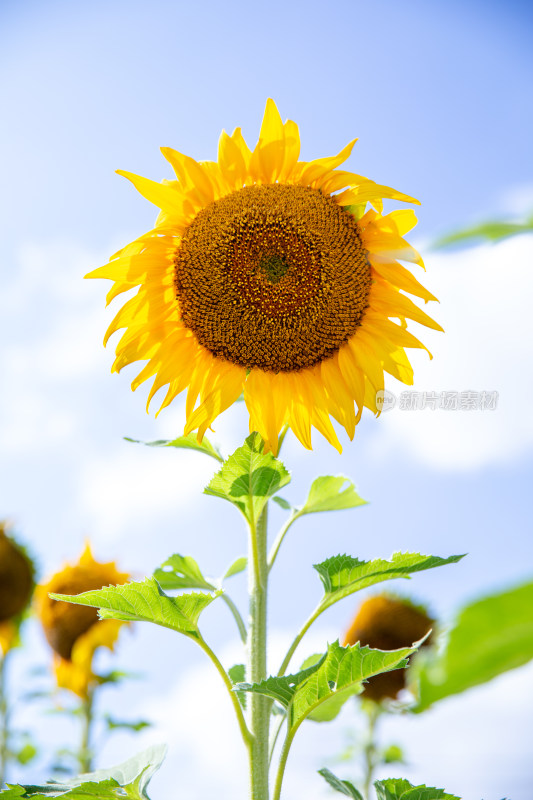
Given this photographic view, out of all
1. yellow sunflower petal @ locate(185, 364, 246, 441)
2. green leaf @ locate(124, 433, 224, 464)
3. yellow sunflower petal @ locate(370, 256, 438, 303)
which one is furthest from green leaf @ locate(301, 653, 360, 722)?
yellow sunflower petal @ locate(370, 256, 438, 303)

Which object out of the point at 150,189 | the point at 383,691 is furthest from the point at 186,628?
the point at 383,691

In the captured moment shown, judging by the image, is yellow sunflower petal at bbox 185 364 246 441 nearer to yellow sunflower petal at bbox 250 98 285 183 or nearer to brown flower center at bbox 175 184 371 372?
brown flower center at bbox 175 184 371 372

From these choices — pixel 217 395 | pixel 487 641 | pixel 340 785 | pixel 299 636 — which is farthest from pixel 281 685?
pixel 487 641

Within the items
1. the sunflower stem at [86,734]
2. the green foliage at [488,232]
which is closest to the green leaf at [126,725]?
the sunflower stem at [86,734]

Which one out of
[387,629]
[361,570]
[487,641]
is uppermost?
[387,629]

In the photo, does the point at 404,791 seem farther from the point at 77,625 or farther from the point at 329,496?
the point at 77,625

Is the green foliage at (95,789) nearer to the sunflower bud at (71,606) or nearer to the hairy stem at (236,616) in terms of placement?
the hairy stem at (236,616)

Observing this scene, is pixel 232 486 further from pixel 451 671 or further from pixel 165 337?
pixel 451 671
